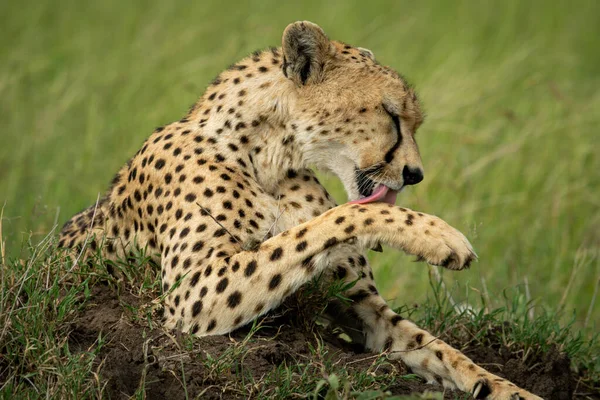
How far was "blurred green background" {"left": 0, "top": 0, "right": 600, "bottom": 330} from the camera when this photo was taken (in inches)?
249

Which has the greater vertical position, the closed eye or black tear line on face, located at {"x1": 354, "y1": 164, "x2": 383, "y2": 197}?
the closed eye

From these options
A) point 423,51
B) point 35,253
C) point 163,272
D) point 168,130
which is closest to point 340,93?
point 168,130

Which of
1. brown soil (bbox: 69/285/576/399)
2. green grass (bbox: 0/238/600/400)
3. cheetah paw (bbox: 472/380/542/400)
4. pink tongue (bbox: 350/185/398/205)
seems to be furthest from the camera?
pink tongue (bbox: 350/185/398/205)

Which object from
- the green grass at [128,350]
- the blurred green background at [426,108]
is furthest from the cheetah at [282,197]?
the blurred green background at [426,108]

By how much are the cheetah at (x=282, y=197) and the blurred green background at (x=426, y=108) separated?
Answer: 1.16 metres

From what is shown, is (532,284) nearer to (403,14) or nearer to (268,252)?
(268,252)

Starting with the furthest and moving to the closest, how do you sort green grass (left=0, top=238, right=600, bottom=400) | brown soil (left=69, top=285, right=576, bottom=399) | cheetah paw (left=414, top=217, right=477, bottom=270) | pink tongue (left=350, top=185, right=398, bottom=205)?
pink tongue (left=350, top=185, right=398, bottom=205) < cheetah paw (left=414, top=217, right=477, bottom=270) < brown soil (left=69, top=285, right=576, bottom=399) < green grass (left=0, top=238, right=600, bottom=400)

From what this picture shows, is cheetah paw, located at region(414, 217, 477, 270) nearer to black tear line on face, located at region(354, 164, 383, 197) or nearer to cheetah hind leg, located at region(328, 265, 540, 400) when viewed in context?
cheetah hind leg, located at region(328, 265, 540, 400)

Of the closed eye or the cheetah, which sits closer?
the cheetah

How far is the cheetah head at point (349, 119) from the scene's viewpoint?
148 inches

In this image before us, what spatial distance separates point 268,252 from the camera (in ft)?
11.0

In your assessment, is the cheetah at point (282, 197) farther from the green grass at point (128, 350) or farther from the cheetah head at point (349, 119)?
the green grass at point (128, 350)

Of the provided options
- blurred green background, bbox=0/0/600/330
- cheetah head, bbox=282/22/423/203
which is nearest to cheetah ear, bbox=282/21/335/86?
cheetah head, bbox=282/22/423/203

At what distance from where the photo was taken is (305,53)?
151 inches
